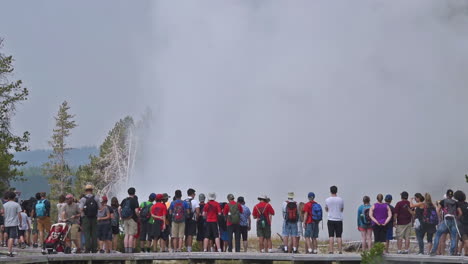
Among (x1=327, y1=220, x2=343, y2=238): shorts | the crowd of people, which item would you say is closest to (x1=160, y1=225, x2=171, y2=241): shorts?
the crowd of people

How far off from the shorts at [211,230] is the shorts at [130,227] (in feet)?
7.31

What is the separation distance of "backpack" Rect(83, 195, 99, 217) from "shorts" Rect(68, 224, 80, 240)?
0.85 meters

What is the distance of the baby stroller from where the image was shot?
2723 centimetres

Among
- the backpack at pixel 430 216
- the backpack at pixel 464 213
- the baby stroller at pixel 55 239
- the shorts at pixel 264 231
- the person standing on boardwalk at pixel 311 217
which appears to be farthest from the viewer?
the shorts at pixel 264 231

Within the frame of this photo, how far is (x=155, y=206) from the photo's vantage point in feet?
93.2

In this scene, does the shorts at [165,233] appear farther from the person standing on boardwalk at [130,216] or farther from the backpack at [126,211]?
the backpack at [126,211]

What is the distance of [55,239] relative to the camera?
27328 millimetres

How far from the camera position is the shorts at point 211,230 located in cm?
2845

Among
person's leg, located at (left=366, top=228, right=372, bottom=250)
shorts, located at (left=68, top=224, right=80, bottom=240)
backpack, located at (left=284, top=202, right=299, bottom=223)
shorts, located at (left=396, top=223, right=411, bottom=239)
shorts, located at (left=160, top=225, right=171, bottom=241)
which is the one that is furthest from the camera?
shorts, located at (left=160, top=225, right=171, bottom=241)

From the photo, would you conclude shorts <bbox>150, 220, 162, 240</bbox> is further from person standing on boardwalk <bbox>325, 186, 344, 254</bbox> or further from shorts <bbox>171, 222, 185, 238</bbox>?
person standing on boardwalk <bbox>325, 186, 344, 254</bbox>

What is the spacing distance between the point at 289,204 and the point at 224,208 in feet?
6.83

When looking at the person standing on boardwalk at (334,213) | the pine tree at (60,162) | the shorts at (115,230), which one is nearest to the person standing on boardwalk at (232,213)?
the person standing on boardwalk at (334,213)

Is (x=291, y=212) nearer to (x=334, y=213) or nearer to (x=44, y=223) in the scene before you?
(x=334, y=213)

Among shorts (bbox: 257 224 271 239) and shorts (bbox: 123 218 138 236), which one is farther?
shorts (bbox: 257 224 271 239)
